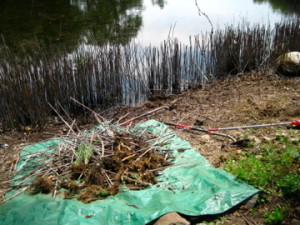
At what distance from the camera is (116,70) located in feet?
14.4

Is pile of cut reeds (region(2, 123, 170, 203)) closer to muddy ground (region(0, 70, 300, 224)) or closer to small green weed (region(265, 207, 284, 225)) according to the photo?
muddy ground (region(0, 70, 300, 224))

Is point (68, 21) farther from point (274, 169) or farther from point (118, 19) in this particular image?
point (274, 169)

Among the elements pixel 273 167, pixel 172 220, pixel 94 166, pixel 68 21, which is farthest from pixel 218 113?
pixel 68 21

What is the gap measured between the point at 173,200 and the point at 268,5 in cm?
1239

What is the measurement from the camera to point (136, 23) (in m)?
9.85

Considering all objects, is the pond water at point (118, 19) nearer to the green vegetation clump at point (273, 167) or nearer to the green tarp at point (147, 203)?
the green vegetation clump at point (273, 167)

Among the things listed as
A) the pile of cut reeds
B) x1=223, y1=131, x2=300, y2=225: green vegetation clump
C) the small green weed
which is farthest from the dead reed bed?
the small green weed

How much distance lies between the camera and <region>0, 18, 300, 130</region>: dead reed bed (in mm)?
3824

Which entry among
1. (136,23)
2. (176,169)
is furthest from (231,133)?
(136,23)

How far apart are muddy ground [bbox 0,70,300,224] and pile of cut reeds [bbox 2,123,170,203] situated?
27cm

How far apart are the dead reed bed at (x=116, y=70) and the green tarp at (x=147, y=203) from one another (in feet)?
5.59

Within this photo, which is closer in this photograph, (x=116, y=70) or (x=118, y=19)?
(x=116, y=70)

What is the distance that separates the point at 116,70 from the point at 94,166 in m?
2.09

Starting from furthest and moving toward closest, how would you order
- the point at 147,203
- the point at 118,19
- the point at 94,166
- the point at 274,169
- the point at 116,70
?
the point at 118,19
the point at 116,70
the point at 94,166
the point at 274,169
the point at 147,203
